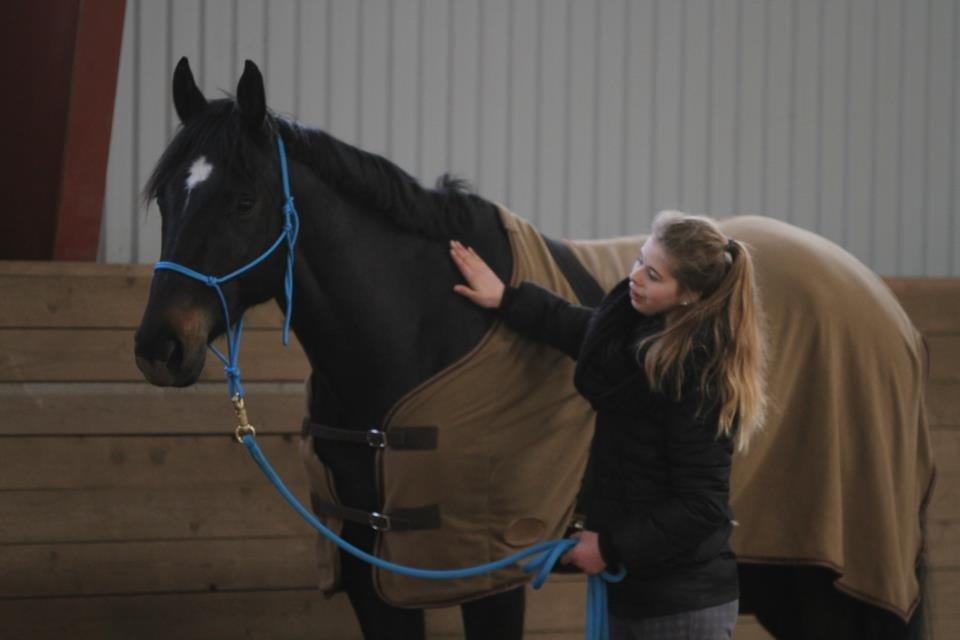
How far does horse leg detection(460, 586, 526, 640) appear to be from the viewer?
6.92 feet

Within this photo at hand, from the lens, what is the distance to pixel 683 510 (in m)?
1.67

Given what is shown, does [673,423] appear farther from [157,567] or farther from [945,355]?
[945,355]

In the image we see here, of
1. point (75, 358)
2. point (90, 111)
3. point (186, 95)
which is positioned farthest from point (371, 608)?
point (90, 111)

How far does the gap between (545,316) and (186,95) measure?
0.72 m

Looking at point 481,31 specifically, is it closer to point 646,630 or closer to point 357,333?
point 357,333

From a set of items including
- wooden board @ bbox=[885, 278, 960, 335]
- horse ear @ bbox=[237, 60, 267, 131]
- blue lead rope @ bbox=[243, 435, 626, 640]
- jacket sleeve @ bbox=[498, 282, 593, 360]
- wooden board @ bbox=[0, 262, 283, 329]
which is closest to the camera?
blue lead rope @ bbox=[243, 435, 626, 640]

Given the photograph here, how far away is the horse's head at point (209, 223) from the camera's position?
1.84 meters

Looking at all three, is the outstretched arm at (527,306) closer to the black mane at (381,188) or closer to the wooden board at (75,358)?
the black mane at (381,188)

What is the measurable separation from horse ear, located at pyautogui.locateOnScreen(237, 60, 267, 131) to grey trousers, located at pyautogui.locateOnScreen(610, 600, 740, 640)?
1.00m

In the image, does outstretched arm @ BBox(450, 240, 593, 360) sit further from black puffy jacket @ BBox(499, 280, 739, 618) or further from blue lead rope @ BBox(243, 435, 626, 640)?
blue lead rope @ BBox(243, 435, 626, 640)

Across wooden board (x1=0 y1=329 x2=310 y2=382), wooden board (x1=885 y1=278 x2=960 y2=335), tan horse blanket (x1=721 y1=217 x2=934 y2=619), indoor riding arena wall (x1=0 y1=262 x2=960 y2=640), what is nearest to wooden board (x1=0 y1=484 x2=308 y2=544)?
indoor riding arena wall (x1=0 y1=262 x2=960 y2=640)

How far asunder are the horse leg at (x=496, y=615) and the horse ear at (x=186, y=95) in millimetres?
977

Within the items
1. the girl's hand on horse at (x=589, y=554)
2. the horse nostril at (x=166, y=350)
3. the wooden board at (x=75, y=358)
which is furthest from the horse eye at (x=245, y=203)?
the wooden board at (x=75, y=358)

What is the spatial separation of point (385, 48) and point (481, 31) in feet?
0.99
